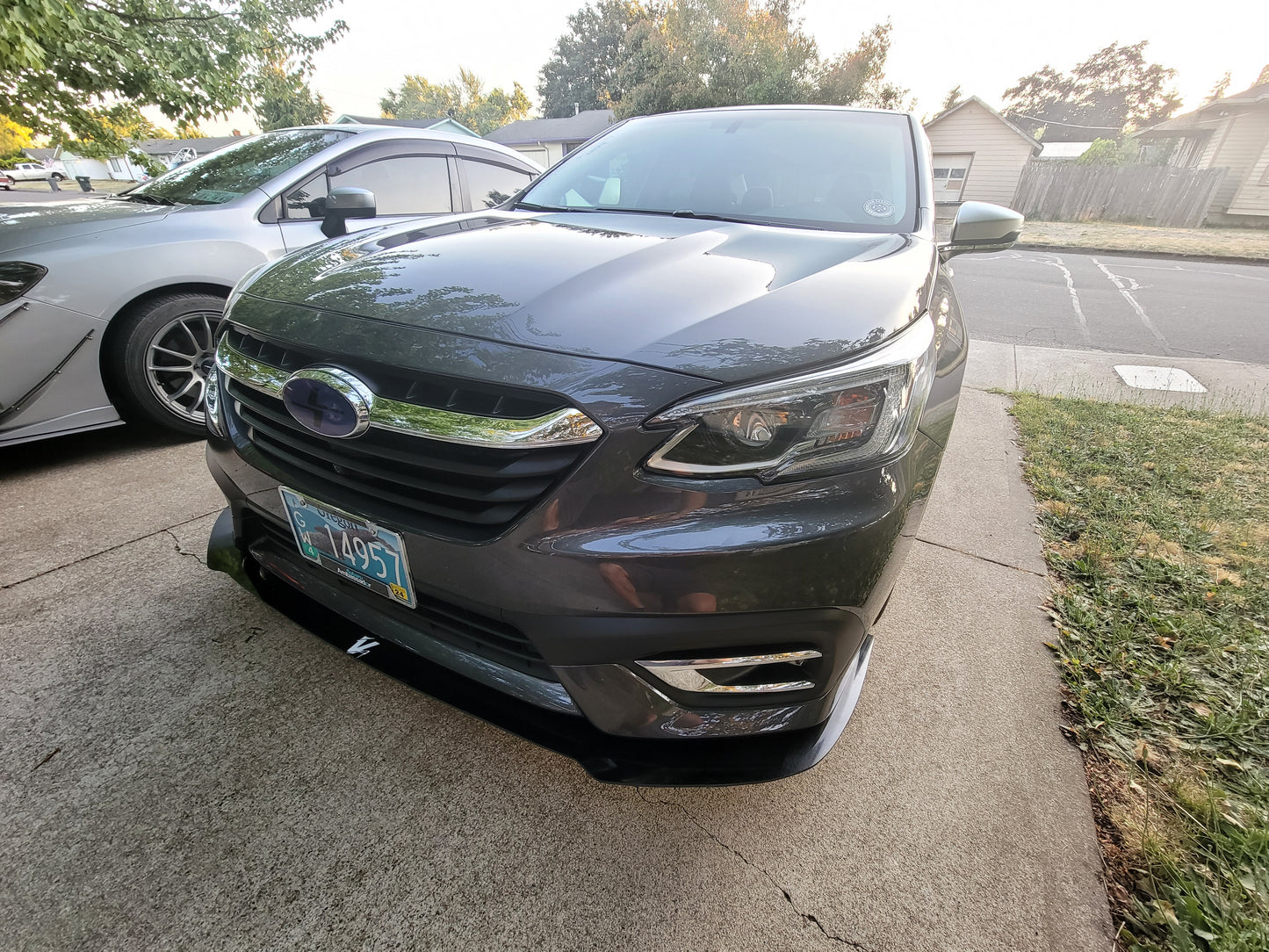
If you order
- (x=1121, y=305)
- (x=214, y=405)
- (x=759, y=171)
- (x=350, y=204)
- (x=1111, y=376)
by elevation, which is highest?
(x=759, y=171)

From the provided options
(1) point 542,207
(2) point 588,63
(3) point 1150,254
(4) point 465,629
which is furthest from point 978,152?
(2) point 588,63

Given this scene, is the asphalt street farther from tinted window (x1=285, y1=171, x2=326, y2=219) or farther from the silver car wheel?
the silver car wheel

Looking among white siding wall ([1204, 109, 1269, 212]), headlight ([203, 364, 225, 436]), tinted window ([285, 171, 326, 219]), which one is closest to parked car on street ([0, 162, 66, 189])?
tinted window ([285, 171, 326, 219])

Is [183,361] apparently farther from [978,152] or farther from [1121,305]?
[978,152]

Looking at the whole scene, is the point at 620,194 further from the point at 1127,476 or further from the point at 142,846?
the point at 1127,476

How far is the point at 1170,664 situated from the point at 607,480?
2004mm

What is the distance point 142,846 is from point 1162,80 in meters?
79.0

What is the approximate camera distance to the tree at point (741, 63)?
2480cm

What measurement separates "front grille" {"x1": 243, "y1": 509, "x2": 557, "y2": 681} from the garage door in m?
30.0

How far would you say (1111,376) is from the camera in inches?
204

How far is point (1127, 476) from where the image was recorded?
317 cm

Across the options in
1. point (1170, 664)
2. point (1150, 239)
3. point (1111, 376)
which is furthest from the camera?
point (1150, 239)

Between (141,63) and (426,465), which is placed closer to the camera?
(426,465)

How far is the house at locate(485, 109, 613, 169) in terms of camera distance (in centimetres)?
3550
